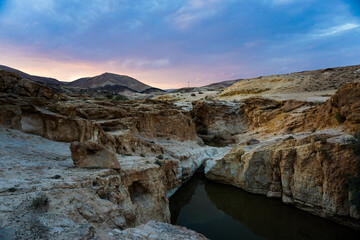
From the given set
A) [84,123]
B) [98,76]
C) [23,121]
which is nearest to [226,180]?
[84,123]

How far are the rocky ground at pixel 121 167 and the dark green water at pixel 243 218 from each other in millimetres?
594

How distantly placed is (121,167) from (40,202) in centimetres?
445

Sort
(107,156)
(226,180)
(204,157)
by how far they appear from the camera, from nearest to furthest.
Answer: (107,156) < (226,180) < (204,157)

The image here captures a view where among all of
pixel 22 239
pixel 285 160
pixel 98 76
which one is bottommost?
pixel 285 160

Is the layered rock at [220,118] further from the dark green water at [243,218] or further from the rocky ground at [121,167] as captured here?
the dark green water at [243,218]

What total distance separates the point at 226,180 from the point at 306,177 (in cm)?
599

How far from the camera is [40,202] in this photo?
4.06 metres

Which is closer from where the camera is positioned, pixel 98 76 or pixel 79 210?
pixel 79 210

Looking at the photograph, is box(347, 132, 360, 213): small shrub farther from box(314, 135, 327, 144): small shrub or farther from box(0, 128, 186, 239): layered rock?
box(0, 128, 186, 239): layered rock

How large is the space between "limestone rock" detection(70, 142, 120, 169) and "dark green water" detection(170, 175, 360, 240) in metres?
5.62

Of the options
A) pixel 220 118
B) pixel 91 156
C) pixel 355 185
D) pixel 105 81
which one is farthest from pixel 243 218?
pixel 105 81

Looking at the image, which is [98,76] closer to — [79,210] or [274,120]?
[274,120]

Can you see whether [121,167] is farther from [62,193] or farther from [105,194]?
[62,193]

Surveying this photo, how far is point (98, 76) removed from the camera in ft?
272
